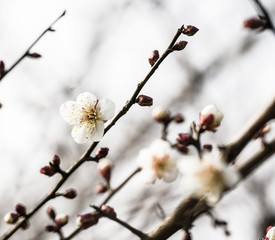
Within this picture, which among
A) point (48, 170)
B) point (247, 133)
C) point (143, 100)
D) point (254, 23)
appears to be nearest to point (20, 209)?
point (48, 170)

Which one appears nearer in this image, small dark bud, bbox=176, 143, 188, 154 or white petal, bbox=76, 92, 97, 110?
small dark bud, bbox=176, 143, 188, 154

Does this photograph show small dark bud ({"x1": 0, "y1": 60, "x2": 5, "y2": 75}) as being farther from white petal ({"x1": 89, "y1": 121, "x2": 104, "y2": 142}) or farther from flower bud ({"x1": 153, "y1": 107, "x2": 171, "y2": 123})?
flower bud ({"x1": 153, "y1": 107, "x2": 171, "y2": 123})

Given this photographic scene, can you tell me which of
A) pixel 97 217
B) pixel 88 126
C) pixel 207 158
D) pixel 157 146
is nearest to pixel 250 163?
pixel 207 158

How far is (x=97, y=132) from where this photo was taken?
3.70 feet

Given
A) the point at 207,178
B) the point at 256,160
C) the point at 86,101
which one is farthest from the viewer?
the point at 86,101

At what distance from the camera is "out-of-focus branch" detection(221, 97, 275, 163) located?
71cm

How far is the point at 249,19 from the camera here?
90 centimetres

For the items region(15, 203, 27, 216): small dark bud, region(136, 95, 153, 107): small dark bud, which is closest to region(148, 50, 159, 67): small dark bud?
region(136, 95, 153, 107): small dark bud

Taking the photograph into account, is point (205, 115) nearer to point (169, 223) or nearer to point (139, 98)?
point (139, 98)

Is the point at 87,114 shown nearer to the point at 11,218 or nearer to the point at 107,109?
the point at 107,109

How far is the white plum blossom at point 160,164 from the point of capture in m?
1.00

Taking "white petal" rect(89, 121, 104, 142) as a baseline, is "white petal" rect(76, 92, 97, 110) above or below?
above

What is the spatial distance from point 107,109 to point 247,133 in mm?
615

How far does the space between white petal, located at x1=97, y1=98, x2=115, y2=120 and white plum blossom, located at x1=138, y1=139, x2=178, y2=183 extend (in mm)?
247
